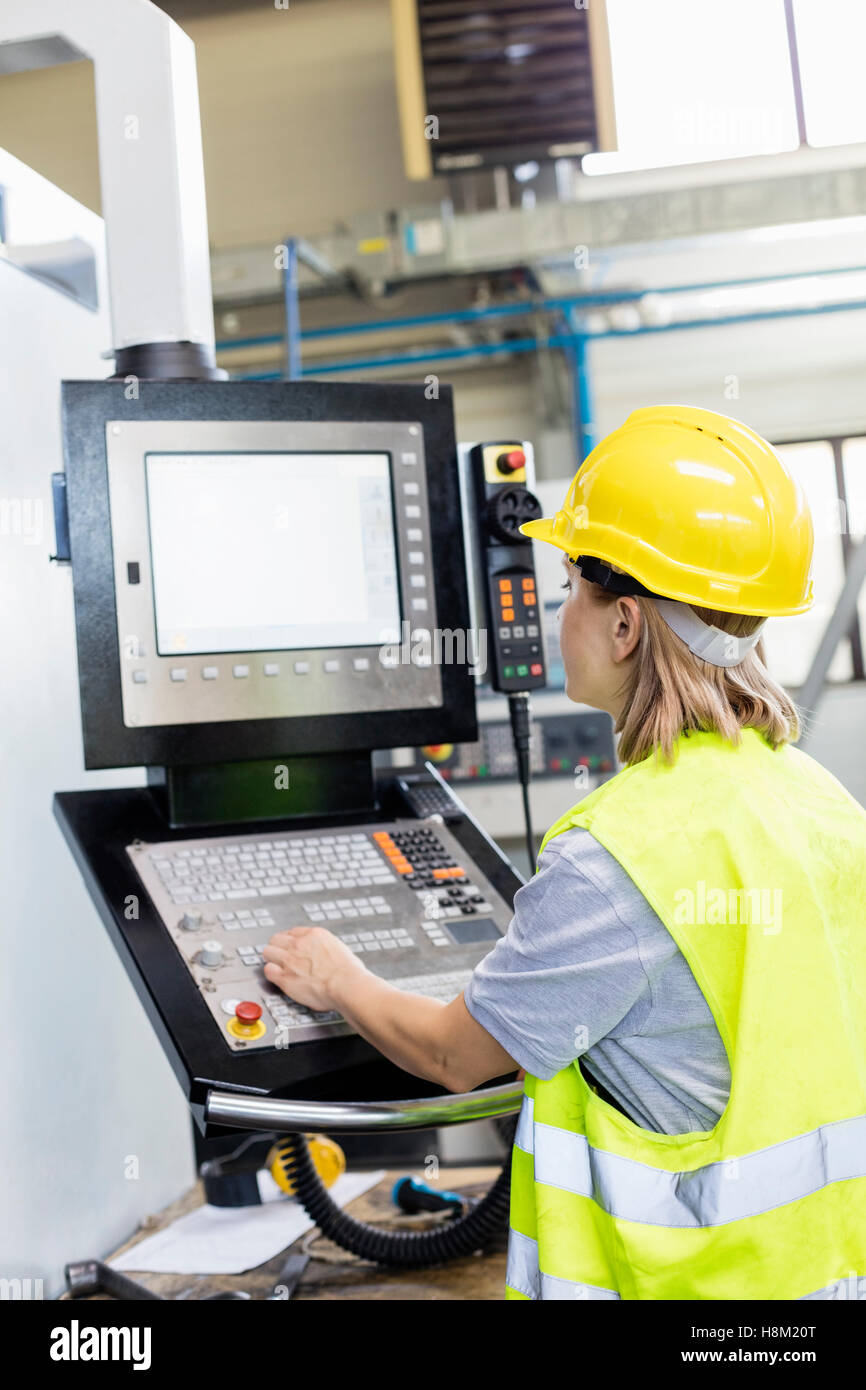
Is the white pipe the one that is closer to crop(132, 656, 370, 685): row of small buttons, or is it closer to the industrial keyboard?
crop(132, 656, 370, 685): row of small buttons

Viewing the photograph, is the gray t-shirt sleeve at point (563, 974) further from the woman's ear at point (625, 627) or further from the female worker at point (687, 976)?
the woman's ear at point (625, 627)

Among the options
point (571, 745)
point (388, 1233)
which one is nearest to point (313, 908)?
point (388, 1233)

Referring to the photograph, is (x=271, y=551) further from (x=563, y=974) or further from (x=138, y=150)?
(x=563, y=974)

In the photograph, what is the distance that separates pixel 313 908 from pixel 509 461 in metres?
0.64

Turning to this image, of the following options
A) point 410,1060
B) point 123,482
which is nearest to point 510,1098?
point 410,1060

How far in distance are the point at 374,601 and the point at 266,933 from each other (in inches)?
16.0

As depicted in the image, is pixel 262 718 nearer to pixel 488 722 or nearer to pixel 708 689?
pixel 708 689

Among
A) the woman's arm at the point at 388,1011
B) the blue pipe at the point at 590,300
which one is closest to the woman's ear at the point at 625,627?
the woman's arm at the point at 388,1011

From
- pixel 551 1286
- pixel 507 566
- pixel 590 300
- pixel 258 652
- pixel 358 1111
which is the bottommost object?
pixel 551 1286

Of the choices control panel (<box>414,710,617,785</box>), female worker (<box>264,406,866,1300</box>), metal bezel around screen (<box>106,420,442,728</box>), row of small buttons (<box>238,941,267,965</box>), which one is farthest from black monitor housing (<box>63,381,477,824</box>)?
control panel (<box>414,710,617,785</box>)

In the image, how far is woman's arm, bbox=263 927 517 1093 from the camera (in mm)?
1027

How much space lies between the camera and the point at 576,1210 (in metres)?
0.99

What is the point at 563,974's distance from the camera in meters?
0.95

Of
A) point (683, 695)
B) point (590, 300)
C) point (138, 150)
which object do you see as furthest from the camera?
point (590, 300)
